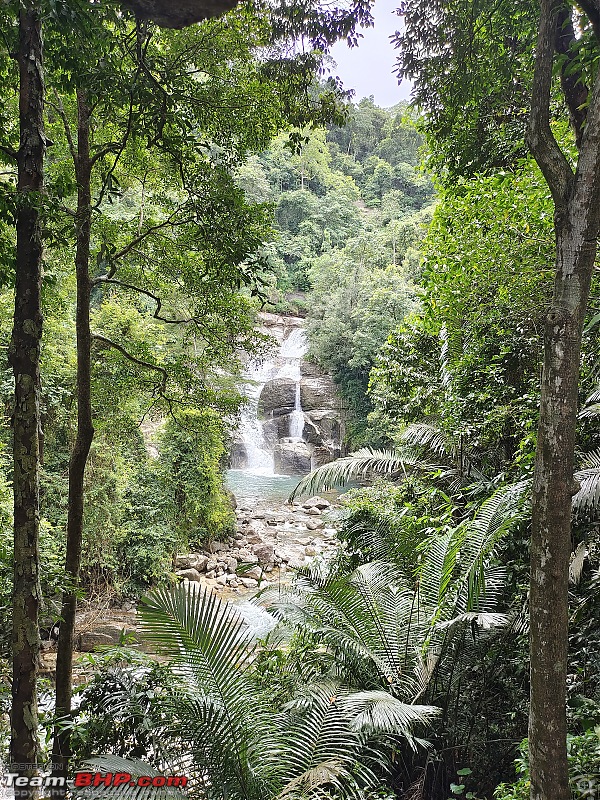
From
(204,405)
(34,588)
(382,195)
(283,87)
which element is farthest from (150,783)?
(382,195)

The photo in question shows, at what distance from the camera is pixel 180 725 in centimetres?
276

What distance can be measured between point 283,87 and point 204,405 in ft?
8.97

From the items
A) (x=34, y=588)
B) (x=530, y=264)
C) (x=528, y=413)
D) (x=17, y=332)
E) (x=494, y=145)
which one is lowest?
(x=34, y=588)

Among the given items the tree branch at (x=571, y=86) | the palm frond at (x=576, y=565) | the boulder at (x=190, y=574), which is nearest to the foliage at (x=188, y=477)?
the boulder at (x=190, y=574)

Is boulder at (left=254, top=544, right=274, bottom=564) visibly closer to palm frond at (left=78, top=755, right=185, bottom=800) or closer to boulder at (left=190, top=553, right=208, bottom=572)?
boulder at (left=190, top=553, right=208, bottom=572)

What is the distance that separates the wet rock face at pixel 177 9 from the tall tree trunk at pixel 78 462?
1.15 meters

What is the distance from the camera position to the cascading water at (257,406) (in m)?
19.9

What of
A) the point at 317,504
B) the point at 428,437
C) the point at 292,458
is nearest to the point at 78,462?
the point at 428,437

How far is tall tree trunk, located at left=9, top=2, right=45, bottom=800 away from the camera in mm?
2428

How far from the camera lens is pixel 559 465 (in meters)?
2.04

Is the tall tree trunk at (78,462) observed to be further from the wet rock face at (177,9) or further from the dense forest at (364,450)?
the wet rock face at (177,9)

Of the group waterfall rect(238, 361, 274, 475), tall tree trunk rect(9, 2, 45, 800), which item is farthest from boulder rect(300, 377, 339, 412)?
tall tree trunk rect(9, 2, 45, 800)

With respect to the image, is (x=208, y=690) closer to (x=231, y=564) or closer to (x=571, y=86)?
(x=571, y=86)

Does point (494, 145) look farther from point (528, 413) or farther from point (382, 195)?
point (382, 195)
